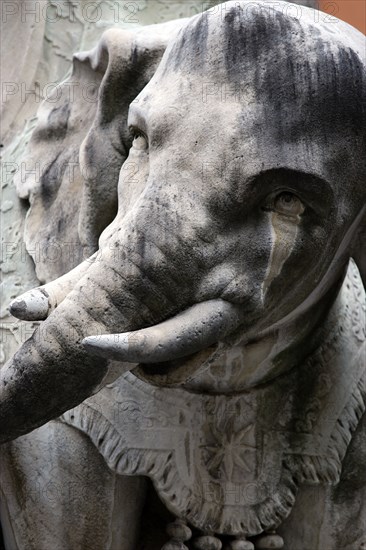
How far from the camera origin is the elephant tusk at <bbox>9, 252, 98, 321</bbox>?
1862 mm

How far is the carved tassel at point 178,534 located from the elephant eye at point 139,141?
0.51 m

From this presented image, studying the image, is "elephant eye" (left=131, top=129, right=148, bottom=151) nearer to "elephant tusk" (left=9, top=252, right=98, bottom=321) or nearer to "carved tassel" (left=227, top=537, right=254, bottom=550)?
"elephant tusk" (left=9, top=252, right=98, bottom=321)

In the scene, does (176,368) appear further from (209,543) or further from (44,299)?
(209,543)

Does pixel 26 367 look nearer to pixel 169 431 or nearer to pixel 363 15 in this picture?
pixel 169 431

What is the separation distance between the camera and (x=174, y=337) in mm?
1841

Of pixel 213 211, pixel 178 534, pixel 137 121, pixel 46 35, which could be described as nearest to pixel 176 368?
pixel 213 211

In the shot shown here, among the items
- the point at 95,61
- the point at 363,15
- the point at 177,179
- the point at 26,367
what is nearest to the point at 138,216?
the point at 177,179

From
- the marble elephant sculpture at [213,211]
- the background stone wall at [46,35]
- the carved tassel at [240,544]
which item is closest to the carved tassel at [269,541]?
the carved tassel at [240,544]

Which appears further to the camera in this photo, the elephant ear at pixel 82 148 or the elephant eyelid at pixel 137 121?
the elephant ear at pixel 82 148

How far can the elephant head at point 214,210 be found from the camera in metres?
1.87

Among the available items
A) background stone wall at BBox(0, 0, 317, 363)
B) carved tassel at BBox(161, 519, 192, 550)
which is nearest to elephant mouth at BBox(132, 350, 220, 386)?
carved tassel at BBox(161, 519, 192, 550)

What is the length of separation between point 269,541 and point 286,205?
54 centimetres

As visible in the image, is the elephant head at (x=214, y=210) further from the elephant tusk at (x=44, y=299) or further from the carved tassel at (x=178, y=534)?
the carved tassel at (x=178, y=534)

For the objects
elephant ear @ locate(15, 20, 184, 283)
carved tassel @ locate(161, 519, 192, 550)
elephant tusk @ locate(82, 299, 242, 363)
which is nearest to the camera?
elephant tusk @ locate(82, 299, 242, 363)
